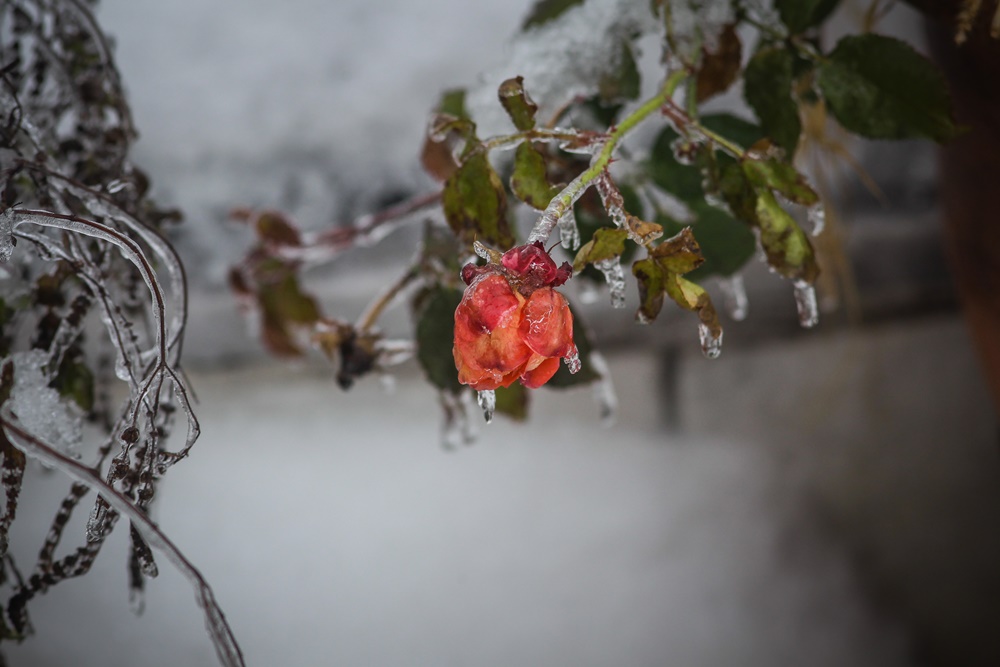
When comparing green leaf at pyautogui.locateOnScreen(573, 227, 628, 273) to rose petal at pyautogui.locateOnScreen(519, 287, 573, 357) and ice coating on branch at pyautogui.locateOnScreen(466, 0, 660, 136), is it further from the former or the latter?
ice coating on branch at pyautogui.locateOnScreen(466, 0, 660, 136)

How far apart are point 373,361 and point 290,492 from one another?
23 cm

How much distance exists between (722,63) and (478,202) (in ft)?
0.49

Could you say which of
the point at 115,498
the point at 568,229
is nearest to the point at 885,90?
the point at 568,229

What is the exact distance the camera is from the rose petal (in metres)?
0.20

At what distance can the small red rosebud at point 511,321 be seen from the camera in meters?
0.20

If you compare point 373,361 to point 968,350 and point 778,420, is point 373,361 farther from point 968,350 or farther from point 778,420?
point 968,350

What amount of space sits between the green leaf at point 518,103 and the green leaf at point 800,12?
15cm

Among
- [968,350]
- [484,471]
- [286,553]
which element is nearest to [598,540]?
[484,471]

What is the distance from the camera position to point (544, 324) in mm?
197

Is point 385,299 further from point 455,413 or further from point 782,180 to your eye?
point 782,180

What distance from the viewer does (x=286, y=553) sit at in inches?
21.3

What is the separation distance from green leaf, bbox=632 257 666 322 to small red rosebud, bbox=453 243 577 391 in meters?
0.04

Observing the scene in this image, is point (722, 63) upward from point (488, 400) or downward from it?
upward

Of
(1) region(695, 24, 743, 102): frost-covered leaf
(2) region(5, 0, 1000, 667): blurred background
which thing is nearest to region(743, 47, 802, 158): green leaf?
(1) region(695, 24, 743, 102): frost-covered leaf
